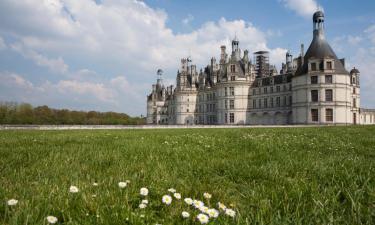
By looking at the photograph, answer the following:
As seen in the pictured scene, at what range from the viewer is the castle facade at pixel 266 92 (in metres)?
48.5

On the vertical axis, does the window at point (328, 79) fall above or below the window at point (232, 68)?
below

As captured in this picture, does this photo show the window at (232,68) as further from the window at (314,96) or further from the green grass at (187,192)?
the green grass at (187,192)

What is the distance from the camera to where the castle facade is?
48531 mm

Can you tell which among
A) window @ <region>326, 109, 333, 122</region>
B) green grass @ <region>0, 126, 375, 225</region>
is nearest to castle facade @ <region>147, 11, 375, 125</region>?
window @ <region>326, 109, 333, 122</region>

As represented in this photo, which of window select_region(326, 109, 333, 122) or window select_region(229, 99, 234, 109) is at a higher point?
window select_region(229, 99, 234, 109)

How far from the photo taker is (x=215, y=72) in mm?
74438

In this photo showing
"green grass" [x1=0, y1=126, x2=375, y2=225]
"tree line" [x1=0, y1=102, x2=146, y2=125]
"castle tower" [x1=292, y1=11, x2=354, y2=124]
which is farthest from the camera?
"tree line" [x1=0, y1=102, x2=146, y2=125]

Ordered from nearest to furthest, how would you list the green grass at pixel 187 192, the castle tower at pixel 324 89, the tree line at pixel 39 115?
1. the green grass at pixel 187 192
2. the castle tower at pixel 324 89
3. the tree line at pixel 39 115

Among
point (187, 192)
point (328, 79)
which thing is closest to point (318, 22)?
point (328, 79)

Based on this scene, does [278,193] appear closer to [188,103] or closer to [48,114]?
[188,103]

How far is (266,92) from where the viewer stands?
61406mm

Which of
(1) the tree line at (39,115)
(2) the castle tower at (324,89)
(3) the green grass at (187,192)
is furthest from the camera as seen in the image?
(1) the tree line at (39,115)

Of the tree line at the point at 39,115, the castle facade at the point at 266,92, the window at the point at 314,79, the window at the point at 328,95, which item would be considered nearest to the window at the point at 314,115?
the castle facade at the point at 266,92

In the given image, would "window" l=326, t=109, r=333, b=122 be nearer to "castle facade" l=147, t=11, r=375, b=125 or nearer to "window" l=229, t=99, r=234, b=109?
"castle facade" l=147, t=11, r=375, b=125
